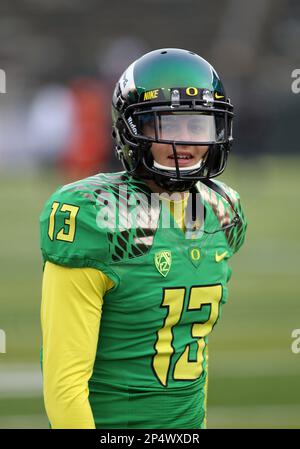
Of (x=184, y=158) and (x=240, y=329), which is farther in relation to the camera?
(x=240, y=329)

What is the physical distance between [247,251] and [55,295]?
9.40 m

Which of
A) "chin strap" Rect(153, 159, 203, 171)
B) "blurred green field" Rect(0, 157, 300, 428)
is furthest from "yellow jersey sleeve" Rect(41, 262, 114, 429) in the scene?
"blurred green field" Rect(0, 157, 300, 428)

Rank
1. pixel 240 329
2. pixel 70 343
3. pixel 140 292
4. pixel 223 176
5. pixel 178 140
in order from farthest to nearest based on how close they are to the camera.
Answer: pixel 223 176, pixel 240 329, pixel 178 140, pixel 140 292, pixel 70 343

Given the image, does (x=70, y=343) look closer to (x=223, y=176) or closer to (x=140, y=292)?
(x=140, y=292)

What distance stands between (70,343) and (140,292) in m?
0.24

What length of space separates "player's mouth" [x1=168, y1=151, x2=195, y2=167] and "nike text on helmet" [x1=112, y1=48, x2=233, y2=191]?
11mm

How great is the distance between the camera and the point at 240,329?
7.71 metres

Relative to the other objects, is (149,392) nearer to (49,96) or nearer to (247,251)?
(247,251)

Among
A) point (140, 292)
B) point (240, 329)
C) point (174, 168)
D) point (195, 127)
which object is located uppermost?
point (195, 127)

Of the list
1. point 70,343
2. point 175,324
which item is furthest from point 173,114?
point 70,343

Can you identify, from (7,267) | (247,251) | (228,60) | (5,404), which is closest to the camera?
(5,404)
